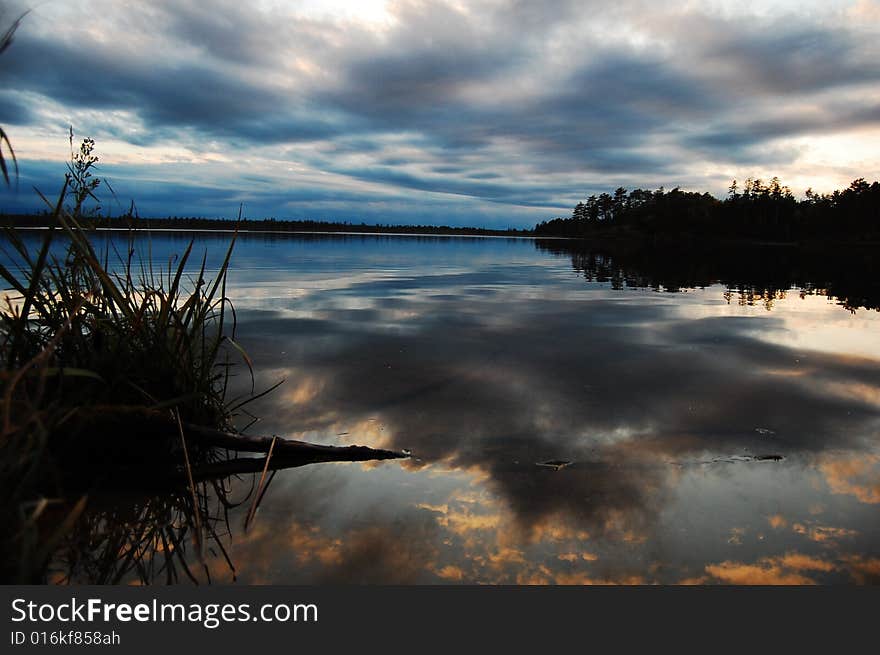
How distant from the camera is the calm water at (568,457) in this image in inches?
121

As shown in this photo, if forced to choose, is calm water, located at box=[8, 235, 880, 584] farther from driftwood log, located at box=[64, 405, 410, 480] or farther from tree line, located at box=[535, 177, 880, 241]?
tree line, located at box=[535, 177, 880, 241]

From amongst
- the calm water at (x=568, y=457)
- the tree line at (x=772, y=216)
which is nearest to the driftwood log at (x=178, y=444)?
the calm water at (x=568, y=457)

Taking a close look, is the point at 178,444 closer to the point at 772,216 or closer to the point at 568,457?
the point at 568,457

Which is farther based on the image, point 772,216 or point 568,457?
point 772,216

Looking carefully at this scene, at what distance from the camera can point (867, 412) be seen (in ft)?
19.1

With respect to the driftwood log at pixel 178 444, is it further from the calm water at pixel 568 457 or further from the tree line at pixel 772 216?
the tree line at pixel 772 216

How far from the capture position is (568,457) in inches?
179

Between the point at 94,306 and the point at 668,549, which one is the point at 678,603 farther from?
the point at 94,306

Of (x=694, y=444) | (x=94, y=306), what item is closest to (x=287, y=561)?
(x=94, y=306)

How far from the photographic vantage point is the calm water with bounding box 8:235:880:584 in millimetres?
3074

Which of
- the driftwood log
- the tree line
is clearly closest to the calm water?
the driftwood log

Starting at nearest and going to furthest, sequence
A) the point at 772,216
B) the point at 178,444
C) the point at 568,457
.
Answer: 1. the point at 178,444
2. the point at 568,457
3. the point at 772,216

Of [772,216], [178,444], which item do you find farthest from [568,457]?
[772,216]

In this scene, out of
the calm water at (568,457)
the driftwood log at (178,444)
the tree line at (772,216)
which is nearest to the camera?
the calm water at (568,457)
